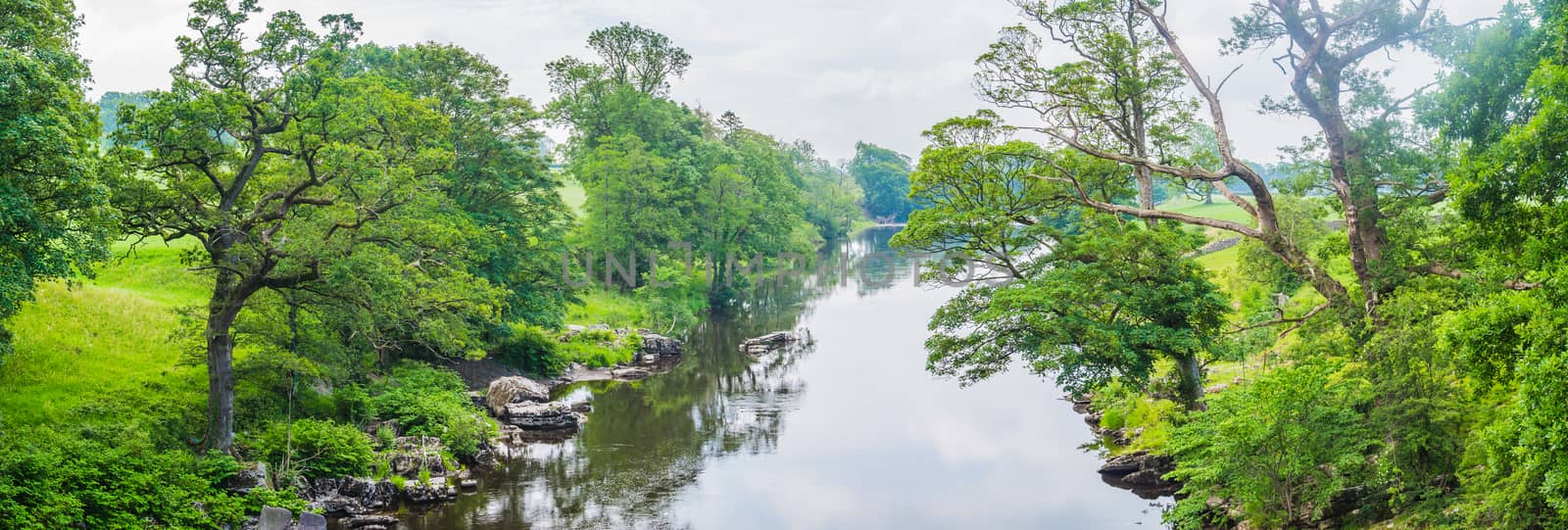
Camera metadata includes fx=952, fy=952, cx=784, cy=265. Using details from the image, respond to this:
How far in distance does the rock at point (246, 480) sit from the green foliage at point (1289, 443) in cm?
1962

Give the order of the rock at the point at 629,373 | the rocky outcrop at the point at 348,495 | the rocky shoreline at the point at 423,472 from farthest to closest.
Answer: the rock at the point at 629,373
the rocky outcrop at the point at 348,495
the rocky shoreline at the point at 423,472

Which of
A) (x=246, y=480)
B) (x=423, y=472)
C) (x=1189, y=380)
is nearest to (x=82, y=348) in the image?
(x=246, y=480)

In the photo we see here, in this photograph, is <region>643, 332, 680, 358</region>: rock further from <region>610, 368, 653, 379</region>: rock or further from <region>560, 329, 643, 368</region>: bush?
<region>610, 368, 653, 379</region>: rock

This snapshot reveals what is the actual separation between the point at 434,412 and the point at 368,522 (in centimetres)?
609

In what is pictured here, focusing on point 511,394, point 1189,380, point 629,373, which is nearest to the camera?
point 1189,380

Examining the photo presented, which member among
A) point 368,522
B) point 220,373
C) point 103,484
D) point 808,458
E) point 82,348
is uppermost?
point 82,348

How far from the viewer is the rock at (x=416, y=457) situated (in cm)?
2464

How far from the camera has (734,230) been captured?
6062 centimetres

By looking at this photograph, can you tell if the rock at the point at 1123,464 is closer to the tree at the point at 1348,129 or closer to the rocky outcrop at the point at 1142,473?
the rocky outcrop at the point at 1142,473

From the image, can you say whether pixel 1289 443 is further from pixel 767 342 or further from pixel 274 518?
pixel 767 342

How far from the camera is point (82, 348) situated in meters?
24.7

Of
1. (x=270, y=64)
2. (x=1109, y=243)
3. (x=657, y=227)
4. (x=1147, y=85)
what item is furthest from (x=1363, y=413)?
(x=657, y=227)

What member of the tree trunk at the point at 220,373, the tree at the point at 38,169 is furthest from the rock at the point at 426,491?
the tree at the point at 38,169

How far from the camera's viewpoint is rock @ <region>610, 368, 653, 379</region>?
1590 inches
